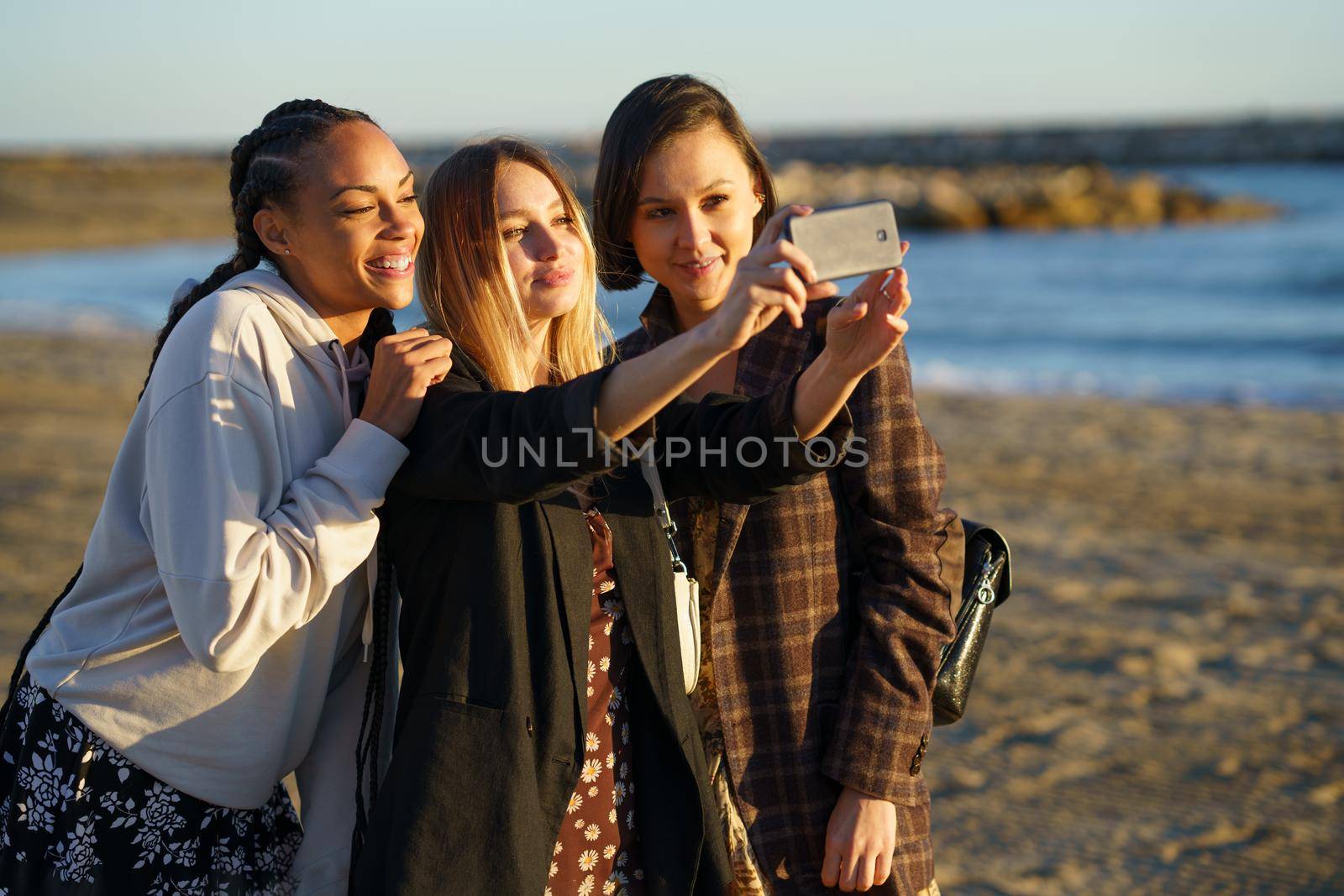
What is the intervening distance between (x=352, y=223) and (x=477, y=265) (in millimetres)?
219

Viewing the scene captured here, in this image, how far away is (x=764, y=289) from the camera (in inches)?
65.9

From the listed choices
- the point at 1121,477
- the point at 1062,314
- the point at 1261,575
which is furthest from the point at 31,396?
the point at 1062,314

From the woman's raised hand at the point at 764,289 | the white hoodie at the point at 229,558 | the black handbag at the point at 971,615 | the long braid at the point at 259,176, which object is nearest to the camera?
the woman's raised hand at the point at 764,289

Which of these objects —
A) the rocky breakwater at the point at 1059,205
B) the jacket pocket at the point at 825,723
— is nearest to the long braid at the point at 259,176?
the jacket pocket at the point at 825,723

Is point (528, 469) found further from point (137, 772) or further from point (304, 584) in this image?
point (137, 772)

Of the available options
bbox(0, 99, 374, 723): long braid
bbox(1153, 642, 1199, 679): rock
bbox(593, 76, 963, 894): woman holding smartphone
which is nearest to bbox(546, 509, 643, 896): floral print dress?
bbox(593, 76, 963, 894): woman holding smartphone

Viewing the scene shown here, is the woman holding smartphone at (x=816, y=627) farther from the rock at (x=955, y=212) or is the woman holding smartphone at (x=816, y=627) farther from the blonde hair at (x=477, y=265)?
the rock at (x=955, y=212)

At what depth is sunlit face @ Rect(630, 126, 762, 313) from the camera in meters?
2.32

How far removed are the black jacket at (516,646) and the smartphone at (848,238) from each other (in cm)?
35

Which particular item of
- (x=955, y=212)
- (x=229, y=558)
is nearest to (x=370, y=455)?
(x=229, y=558)

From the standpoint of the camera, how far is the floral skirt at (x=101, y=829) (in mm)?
1946

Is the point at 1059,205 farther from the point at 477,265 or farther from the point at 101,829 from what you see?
the point at 101,829

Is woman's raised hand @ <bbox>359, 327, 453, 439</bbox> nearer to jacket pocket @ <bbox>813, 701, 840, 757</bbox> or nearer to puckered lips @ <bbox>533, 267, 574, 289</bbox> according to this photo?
puckered lips @ <bbox>533, 267, 574, 289</bbox>

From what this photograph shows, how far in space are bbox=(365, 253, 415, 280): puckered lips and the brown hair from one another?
0.52 meters
